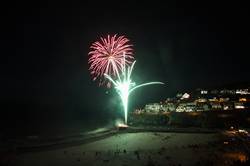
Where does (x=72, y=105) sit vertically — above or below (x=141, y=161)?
above

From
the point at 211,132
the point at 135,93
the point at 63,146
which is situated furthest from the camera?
the point at 135,93

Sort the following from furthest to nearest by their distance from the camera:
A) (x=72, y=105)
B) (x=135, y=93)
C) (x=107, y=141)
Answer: (x=135, y=93) → (x=72, y=105) → (x=107, y=141)

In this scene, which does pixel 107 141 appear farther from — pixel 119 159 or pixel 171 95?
pixel 171 95

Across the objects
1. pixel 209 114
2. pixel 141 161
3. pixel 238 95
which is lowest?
pixel 141 161

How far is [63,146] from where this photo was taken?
3062cm

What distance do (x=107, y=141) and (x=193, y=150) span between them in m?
10.3

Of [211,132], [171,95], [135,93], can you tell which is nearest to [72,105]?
[135,93]

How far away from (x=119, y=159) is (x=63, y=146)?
873 cm

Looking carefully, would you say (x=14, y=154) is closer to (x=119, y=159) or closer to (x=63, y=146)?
(x=63, y=146)

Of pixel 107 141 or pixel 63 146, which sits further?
pixel 107 141

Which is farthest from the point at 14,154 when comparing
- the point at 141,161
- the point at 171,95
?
the point at 171,95

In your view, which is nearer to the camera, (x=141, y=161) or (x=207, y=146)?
(x=141, y=161)

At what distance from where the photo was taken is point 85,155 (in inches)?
1001

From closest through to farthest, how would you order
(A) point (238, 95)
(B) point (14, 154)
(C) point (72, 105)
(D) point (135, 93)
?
(B) point (14, 154)
(A) point (238, 95)
(C) point (72, 105)
(D) point (135, 93)
